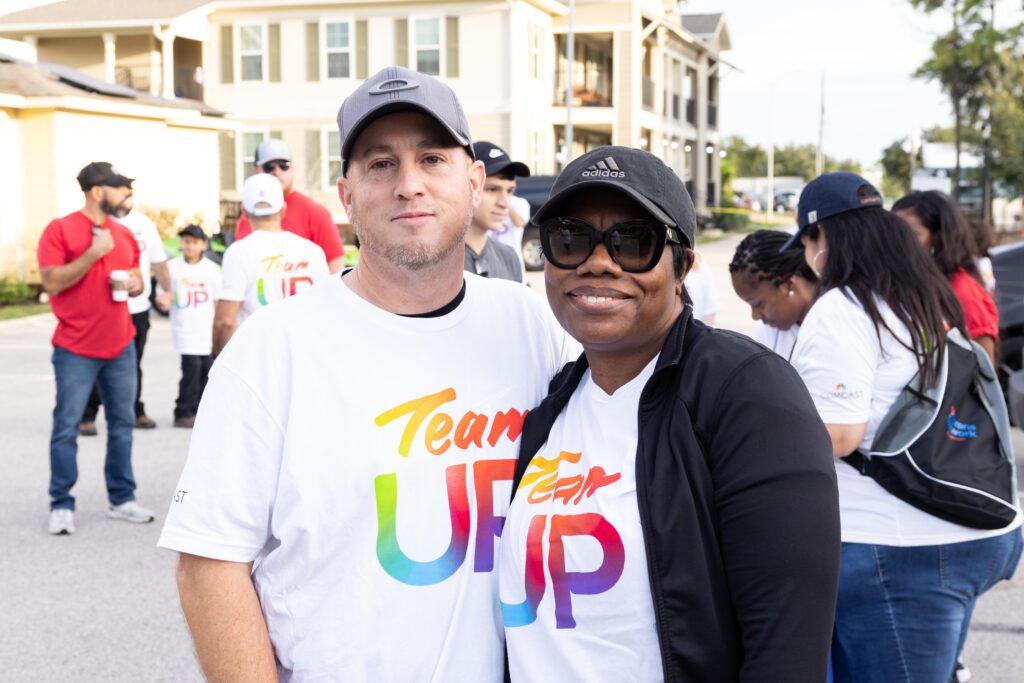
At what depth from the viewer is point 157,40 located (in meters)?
34.8

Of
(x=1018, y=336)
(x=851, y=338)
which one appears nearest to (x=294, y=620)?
(x=851, y=338)

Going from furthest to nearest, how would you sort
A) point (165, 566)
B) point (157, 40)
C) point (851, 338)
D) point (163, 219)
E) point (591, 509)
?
point (157, 40) < point (163, 219) < point (165, 566) < point (851, 338) < point (591, 509)

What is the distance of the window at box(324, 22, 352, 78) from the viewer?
34219mm

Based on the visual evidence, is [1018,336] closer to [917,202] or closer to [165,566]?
[917,202]

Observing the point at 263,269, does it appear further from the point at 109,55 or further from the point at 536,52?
the point at 536,52

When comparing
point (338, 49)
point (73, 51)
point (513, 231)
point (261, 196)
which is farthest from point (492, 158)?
point (73, 51)

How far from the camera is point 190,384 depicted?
34.4 ft

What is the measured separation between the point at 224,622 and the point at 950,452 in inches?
72.0

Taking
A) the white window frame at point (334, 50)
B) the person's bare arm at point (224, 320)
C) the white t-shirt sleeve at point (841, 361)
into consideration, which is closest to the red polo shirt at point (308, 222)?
the person's bare arm at point (224, 320)

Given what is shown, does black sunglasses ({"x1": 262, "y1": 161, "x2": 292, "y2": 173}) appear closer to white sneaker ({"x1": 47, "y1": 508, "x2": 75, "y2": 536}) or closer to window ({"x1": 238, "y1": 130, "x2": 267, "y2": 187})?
white sneaker ({"x1": 47, "y1": 508, "x2": 75, "y2": 536})

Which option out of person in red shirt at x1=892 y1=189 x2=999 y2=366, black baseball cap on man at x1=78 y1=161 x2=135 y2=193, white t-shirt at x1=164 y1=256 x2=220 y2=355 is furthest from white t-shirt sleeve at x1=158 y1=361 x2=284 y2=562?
white t-shirt at x1=164 y1=256 x2=220 y2=355

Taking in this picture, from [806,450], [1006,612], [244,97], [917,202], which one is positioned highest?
[244,97]

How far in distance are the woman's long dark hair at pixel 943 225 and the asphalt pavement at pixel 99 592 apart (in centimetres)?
184

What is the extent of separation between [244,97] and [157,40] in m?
3.00
